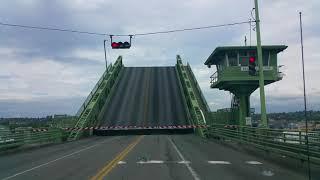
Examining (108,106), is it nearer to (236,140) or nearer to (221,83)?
(221,83)

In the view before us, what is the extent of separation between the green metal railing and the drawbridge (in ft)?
13.3

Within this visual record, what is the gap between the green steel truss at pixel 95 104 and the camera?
4728cm

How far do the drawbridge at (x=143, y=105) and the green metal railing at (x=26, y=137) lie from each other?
160 inches

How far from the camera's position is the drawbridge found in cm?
5112

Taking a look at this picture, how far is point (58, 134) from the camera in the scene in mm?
41844

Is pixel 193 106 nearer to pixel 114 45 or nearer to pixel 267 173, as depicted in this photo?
pixel 114 45

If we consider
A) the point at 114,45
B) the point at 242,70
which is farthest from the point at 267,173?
the point at 242,70

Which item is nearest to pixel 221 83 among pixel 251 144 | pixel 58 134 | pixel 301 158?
pixel 58 134

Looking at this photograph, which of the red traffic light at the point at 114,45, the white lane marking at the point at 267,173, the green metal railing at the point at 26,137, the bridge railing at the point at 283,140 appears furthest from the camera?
the red traffic light at the point at 114,45

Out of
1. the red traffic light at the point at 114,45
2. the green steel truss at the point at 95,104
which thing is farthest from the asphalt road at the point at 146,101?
the red traffic light at the point at 114,45

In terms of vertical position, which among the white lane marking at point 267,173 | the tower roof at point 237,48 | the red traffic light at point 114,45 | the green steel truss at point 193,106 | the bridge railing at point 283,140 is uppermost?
the tower roof at point 237,48

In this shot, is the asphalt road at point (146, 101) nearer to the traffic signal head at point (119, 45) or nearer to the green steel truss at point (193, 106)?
the green steel truss at point (193, 106)

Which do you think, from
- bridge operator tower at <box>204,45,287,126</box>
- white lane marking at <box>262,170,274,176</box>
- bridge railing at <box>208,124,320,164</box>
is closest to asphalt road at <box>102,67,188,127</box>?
bridge operator tower at <box>204,45,287,126</box>

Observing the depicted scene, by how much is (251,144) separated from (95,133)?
26.4 metres
